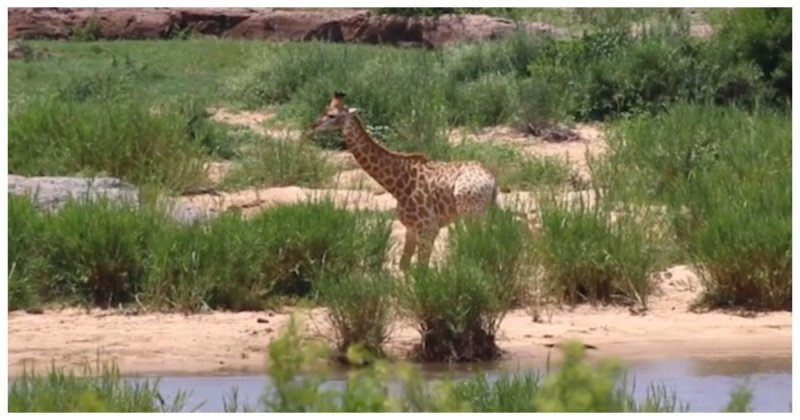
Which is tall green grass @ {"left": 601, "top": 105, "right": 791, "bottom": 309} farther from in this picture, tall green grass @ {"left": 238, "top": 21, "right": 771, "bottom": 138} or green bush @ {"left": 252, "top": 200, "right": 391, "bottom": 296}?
green bush @ {"left": 252, "top": 200, "right": 391, "bottom": 296}

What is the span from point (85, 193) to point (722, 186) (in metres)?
4.06

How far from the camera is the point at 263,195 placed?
1622 centimetres

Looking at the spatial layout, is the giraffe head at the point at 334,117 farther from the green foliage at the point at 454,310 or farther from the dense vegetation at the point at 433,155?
the green foliage at the point at 454,310

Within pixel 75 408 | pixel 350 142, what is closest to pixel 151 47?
pixel 350 142

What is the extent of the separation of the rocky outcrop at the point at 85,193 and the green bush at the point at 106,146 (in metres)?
1.32

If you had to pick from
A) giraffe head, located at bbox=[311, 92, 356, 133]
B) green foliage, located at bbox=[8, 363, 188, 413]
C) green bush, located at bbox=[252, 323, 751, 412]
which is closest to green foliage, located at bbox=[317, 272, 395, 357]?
green foliage, located at bbox=[8, 363, 188, 413]

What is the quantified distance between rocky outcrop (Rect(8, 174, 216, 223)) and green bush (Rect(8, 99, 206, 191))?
1.32 metres

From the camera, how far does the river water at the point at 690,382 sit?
991cm

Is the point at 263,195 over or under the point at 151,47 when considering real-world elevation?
under

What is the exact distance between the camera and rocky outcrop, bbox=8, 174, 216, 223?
44.4 ft

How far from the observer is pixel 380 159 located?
46.3 feet

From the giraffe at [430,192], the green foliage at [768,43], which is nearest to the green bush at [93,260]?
the giraffe at [430,192]

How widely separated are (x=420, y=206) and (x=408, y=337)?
230cm

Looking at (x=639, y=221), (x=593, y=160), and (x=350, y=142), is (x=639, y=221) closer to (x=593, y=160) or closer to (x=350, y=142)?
(x=350, y=142)
